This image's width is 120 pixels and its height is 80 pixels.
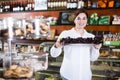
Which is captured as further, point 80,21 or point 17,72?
point 80,21

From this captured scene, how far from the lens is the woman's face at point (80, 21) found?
10.7 feet

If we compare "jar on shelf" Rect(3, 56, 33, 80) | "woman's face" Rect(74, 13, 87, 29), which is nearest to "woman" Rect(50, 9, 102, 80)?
"woman's face" Rect(74, 13, 87, 29)

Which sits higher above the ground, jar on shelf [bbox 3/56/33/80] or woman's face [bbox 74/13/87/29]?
woman's face [bbox 74/13/87/29]

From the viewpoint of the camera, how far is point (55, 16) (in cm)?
400

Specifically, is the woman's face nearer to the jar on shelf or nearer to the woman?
the woman

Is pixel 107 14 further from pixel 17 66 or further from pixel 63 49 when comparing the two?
pixel 17 66

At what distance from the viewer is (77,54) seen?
3.21m

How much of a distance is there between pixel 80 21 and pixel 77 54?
43 centimetres

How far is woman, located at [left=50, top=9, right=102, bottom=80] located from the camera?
322 cm

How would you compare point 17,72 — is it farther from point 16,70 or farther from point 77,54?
point 77,54

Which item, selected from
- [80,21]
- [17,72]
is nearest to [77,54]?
[80,21]

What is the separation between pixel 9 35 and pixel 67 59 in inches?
31.4

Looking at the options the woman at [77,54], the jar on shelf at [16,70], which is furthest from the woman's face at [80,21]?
the jar on shelf at [16,70]

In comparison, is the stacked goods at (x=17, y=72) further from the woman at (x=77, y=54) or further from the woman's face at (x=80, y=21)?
the woman's face at (x=80, y=21)
